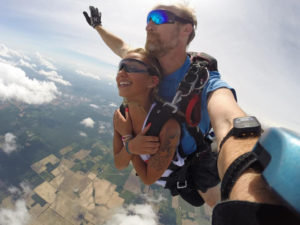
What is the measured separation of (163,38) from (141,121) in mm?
1366

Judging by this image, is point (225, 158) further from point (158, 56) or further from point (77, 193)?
point (77, 193)

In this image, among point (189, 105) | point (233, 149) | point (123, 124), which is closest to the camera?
point (233, 149)

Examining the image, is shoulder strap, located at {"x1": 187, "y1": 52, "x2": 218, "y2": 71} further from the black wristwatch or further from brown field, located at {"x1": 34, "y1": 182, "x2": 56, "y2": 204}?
brown field, located at {"x1": 34, "y1": 182, "x2": 56, "y2": 204}

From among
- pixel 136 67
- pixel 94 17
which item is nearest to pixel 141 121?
pixel 136 67

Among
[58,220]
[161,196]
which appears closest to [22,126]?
[58,220]

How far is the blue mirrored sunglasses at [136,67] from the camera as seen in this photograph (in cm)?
238

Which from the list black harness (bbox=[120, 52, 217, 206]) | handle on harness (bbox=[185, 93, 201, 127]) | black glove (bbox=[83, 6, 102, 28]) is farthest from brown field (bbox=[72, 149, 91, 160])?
handle on harness (bbox=[185, 93, 201, 127])

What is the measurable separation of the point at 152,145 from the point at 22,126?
111947 mm

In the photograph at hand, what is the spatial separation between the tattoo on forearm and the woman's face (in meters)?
0.79

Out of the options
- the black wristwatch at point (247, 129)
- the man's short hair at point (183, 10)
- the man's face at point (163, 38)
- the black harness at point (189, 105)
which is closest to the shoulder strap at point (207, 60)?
the black harness at point (189, 105)

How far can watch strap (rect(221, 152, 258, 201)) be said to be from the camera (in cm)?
79

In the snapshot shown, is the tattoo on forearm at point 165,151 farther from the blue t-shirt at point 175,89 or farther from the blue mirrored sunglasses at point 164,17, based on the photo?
the blue mirrored sunglasses at point 164,17

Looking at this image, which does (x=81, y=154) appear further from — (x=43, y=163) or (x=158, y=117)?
(x=158, y=117)

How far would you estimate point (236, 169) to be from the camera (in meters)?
0.84
